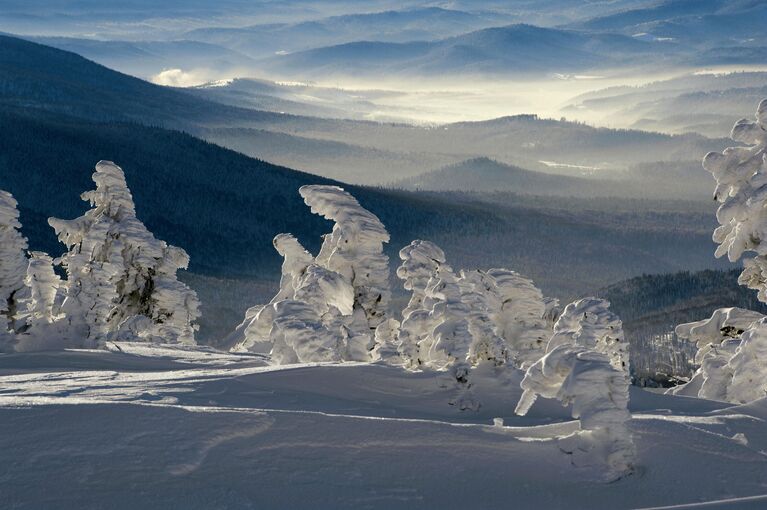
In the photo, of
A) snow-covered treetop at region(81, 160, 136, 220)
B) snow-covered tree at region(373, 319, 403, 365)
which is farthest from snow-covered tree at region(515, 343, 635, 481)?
snow-covered treetop at region(81, 160, 136, 220)

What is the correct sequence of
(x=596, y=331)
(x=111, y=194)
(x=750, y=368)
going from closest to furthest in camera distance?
(x=750, y=368) → (x=596, y=331) → (x=111, y=194)

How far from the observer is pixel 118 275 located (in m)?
34.9

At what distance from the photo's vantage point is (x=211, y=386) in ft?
63.0

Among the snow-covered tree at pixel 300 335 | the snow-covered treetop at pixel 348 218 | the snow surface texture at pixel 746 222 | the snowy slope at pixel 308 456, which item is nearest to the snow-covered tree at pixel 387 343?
the snow-covered tree at pixel 300 335

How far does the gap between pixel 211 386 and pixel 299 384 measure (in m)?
1.67

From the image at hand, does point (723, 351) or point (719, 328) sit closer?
point (723, 351)

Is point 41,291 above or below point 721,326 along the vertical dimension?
below

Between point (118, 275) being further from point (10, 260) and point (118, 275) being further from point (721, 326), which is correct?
point (721, 326)

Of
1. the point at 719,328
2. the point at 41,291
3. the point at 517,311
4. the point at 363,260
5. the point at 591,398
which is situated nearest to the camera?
the point at 591,398

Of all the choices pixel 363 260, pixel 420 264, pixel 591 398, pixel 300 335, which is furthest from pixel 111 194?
pixel 591 398

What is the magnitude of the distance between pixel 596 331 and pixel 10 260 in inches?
636

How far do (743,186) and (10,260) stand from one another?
1961 cm

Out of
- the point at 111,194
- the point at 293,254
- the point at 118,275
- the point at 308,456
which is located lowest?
the point at 308,456

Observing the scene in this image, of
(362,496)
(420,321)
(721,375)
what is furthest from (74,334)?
(362,496)
